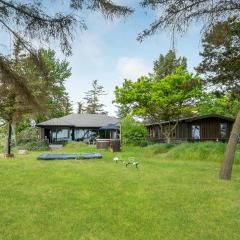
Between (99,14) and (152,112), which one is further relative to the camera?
(152,112)

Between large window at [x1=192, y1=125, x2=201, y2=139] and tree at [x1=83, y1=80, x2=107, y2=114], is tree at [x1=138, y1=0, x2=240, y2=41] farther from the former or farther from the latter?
tree at [x1=83, y1=80, x2=107, y2=114]

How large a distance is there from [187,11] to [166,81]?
2070 centimetres

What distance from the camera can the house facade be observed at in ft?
137

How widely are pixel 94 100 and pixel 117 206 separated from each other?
7425 cm

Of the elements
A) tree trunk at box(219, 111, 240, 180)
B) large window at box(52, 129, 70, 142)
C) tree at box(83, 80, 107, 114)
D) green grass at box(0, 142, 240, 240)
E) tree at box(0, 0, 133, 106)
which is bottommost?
green grass at box(0, 142, 240, 240)

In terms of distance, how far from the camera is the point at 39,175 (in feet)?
39.7

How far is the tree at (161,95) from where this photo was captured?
31.0 m

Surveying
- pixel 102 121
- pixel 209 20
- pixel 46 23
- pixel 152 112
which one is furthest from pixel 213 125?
pixel 46 23

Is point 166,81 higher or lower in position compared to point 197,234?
higher

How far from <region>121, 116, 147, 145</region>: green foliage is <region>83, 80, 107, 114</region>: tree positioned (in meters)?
44.2

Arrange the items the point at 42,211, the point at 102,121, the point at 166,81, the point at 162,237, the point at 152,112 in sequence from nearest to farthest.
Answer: the point at 162,237 < the point at 42,211 < the point at 166,81 < the point at 152,112 < the point at 102,121

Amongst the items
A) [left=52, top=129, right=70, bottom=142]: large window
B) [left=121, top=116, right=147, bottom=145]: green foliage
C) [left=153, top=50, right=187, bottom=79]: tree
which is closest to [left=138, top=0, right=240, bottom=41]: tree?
[left=121, top=116, right=147, bottom=145]: green foliage

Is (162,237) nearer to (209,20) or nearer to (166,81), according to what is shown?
(209,20)

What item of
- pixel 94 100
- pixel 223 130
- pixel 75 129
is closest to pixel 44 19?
pixel 223 130
